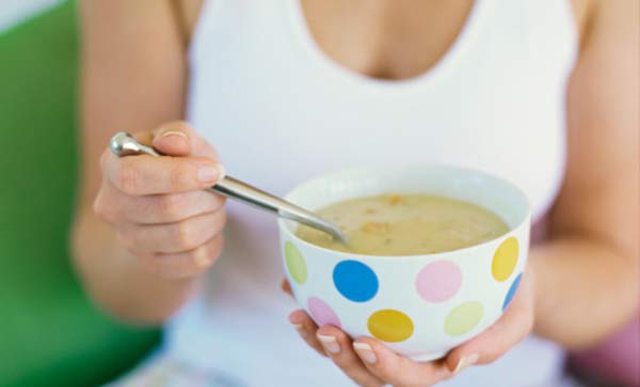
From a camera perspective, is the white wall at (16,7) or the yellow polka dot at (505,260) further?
the white wall at (16,7)

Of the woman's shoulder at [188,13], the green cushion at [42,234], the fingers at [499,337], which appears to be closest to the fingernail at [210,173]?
the fingers at [499,337]

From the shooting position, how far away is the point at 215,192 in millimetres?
585

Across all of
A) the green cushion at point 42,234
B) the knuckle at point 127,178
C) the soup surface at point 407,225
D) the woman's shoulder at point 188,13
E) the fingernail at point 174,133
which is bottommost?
the green cushion at point 42,234

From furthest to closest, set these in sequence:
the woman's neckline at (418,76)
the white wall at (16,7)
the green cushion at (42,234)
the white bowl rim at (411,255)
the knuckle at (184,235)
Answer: the white wall at (16,7), the green cushion at (42,234), the woman's neckline at (418,76), the knuckle at (184,235), the white bowl rim at (411,255)

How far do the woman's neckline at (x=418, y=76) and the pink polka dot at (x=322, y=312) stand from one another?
296 millimetres

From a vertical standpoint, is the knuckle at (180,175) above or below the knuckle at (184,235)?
above

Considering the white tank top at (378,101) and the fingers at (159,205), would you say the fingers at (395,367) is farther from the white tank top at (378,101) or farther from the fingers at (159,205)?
the white tank top at (378,101)

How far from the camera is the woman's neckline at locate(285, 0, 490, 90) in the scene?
786 mm

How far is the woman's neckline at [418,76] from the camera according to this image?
79 cm

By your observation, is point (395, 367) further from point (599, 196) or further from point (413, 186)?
point (599, 196)

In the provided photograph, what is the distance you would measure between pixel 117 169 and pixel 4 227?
0.42 metres

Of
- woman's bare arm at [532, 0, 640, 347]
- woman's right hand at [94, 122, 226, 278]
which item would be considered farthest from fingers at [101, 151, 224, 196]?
woman's bare arm at [532, 0, 640, 347]

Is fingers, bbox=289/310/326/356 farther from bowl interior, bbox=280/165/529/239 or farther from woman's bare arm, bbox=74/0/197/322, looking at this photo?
woman's bare arm, bbox=74/0/197/322

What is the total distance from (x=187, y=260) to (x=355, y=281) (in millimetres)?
181
